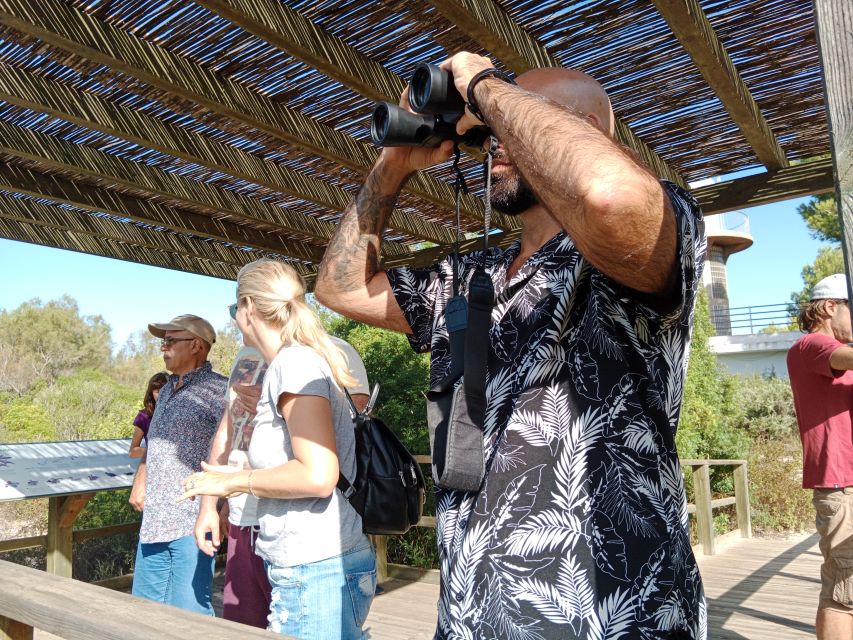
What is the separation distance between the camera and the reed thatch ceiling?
243cm

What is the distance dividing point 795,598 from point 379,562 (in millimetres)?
2915

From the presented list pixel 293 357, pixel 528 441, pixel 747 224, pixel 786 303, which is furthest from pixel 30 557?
pixel 747 224

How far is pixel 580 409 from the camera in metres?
1.11

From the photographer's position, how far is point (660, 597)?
1032 mm

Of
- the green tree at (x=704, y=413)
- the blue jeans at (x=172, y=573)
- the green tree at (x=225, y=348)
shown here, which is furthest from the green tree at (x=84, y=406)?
the blue jeans at (x=172, y=573)

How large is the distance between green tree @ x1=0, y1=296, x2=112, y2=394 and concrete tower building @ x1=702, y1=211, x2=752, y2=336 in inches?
1021

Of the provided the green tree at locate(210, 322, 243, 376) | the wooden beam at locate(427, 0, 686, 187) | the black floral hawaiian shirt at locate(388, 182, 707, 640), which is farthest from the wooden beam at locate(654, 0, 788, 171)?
the green tree at locate(210, 322, 243, 376)

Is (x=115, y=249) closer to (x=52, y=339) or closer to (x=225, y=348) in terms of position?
(x=225, y=348)

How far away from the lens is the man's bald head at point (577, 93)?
4.22 feet

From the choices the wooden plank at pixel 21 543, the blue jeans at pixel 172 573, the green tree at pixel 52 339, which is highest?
the green tree at pixel 52 339

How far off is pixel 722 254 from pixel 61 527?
3423 cm

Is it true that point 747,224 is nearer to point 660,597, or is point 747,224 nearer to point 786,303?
point 786,303

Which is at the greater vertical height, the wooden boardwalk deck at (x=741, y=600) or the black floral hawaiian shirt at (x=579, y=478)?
the black floral hawaiian shirt at (x=579, y=478)

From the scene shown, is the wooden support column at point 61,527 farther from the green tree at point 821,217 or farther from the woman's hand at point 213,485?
the green tree at point 821,217
